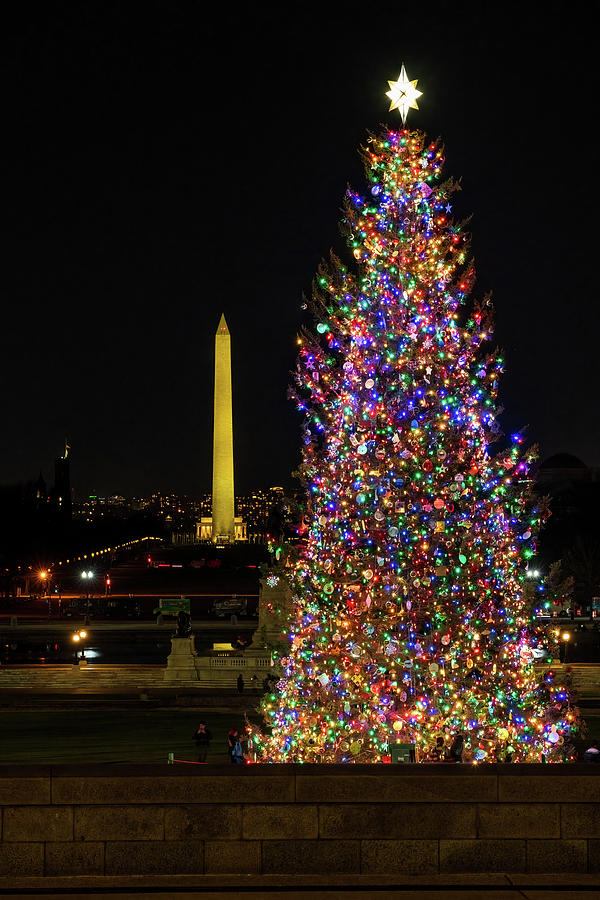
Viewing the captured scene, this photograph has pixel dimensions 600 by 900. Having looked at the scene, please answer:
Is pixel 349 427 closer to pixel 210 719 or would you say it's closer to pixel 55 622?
pixel 210 719

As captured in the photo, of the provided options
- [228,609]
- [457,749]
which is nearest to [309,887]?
[457,749]

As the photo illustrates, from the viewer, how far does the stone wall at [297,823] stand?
10172 mm

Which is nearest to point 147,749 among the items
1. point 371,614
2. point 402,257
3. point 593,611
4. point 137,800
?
point 371,614

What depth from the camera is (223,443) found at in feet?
379

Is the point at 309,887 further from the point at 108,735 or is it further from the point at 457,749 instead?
the point at 108,735

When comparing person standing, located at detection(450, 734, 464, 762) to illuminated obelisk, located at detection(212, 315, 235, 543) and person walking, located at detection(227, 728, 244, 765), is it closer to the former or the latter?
person walking, located at detection(227, 728, 244, 765)

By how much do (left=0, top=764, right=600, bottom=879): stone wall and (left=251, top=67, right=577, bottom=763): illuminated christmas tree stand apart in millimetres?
3881

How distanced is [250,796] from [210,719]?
868 inches

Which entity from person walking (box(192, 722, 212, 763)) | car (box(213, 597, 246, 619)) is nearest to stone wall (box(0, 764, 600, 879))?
person walking (box(192, 722, 212, 763))

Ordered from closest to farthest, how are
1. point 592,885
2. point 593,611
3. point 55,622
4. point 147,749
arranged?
point 592,885 < point 147,749 < point 55,622 < point 593,611

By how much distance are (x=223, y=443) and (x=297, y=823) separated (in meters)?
106

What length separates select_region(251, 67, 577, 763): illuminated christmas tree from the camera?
47.7ft

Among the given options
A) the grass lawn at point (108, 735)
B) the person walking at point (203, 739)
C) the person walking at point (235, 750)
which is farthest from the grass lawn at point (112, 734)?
the person walking at point (235, 750)

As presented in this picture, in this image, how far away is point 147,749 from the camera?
26.7 metres
